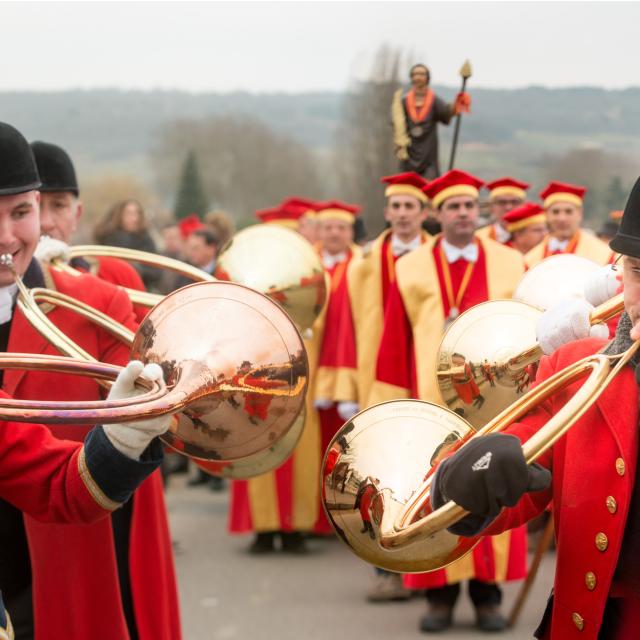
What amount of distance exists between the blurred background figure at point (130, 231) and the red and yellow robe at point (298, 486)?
256 centimetres

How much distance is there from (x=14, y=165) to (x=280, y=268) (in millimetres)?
2604

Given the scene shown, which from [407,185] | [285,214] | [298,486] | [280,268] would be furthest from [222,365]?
[285,214]

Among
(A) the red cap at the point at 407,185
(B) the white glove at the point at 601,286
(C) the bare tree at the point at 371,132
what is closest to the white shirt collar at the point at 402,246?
(A) the red cap at the point at 407,185

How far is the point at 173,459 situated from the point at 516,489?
8.08m

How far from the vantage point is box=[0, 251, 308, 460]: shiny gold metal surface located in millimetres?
2559

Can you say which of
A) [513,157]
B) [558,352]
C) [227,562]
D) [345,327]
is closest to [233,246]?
[345,327]

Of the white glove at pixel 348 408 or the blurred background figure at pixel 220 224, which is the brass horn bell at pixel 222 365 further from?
the blurred background figure at pixel 220 224

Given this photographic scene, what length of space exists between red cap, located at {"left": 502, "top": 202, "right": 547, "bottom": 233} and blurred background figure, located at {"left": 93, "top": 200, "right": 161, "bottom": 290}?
2921 millimetres

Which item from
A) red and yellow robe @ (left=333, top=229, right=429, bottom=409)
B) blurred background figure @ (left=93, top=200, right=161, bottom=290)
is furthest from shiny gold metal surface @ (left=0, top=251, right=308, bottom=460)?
blurred background figure @ (left=93, top=200, right=161, bottom=290)

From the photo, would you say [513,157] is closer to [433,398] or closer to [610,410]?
[433,398]

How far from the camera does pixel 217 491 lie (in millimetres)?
9531

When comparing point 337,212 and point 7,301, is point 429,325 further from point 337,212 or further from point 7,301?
point 337,212

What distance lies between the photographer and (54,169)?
414 centimetres

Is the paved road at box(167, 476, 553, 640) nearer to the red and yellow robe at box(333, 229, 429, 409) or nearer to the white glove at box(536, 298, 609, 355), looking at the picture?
the red and yellow robe at box(333, 229, 429, 409)
